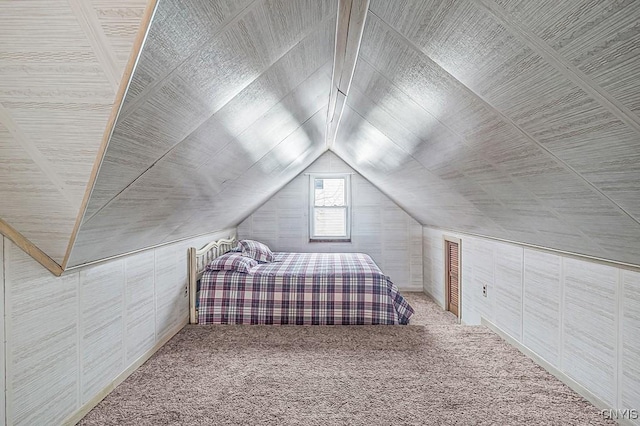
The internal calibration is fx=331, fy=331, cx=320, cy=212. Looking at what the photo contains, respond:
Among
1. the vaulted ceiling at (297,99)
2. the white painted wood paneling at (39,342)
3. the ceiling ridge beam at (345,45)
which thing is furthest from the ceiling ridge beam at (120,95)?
the ceiling ridge beam at (345,45)

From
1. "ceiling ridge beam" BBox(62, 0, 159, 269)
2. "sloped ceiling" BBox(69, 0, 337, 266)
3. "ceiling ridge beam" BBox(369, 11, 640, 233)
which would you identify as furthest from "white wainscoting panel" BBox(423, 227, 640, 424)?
"ceiling ridge beam" BBox(62, 0, 159, 269)

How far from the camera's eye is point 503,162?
1736mm

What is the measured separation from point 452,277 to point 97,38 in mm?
4459

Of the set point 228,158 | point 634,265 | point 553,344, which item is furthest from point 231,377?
point 634,265

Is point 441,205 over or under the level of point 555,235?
over

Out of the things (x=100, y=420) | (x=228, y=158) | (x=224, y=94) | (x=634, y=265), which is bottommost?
(x=100, y=420)

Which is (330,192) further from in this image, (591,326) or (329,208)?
(591,326)

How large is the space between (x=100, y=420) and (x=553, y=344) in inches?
117

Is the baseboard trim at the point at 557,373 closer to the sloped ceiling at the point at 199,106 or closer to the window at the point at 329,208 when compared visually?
the sloped ceiling at the point at 199,106

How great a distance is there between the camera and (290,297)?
3.43m

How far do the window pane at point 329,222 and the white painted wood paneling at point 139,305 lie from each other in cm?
324

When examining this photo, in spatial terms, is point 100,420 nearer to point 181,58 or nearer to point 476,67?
point 181,58

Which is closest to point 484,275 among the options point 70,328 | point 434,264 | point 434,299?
point 434,264

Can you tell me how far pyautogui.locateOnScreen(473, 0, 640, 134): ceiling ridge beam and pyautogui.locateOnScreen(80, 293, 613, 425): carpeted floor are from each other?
5.52 ft
